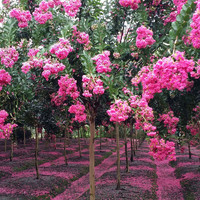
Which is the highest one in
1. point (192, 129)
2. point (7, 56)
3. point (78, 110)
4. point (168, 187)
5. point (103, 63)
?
point (7, 56)

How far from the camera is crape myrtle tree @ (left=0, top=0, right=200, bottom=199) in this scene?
4703mm

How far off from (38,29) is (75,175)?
7.80 metres

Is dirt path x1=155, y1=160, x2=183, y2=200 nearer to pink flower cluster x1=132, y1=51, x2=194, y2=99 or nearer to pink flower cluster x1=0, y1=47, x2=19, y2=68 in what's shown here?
pink flower cluster x1=132, y1=51, x2=194, y2=99

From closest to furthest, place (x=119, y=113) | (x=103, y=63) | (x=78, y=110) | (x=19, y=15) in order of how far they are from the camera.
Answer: (x=119, y=113) < (x=103, y=63) < (x=78, y=110) < (x=19, y=15)

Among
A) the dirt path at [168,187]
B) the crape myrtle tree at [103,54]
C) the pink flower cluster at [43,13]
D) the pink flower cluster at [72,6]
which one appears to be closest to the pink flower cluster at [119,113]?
the crape myrtle tree at [103,54]

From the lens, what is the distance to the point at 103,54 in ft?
17.3

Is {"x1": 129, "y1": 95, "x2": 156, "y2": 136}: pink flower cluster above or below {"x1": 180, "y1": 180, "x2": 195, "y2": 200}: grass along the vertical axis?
above

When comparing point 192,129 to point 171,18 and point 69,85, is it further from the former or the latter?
point 69,85

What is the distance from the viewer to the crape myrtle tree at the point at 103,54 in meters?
4.70

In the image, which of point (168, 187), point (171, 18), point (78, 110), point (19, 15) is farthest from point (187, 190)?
point (19, 15)

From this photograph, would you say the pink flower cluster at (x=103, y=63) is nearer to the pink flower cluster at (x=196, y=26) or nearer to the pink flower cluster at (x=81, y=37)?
the pink flower cluster at (x=81, y=37)

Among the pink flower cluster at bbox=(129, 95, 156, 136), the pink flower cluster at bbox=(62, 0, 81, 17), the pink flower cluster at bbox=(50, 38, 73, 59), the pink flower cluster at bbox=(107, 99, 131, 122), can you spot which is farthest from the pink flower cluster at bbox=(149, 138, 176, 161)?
the pink flower cluster at bbox=(62, 0, 81, 17)

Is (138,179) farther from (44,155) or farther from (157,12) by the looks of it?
(44,155)

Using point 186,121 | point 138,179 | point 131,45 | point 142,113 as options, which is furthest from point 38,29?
point 138,179
